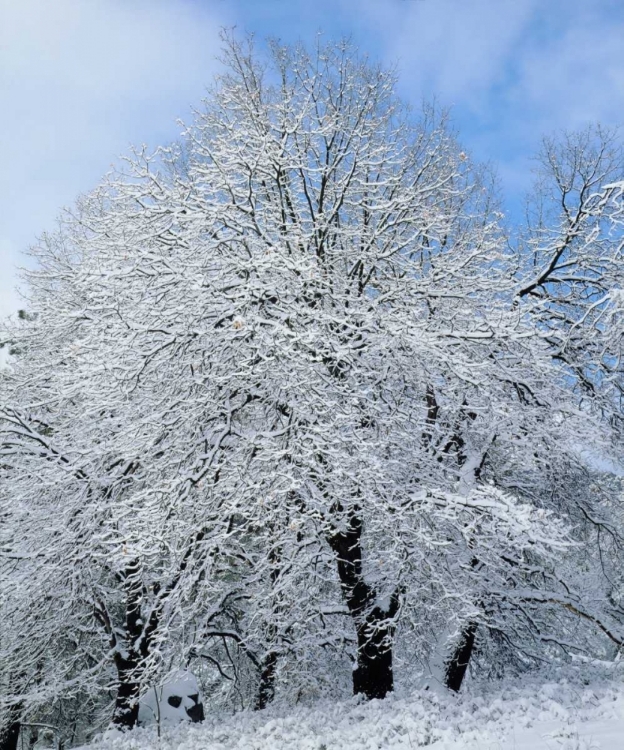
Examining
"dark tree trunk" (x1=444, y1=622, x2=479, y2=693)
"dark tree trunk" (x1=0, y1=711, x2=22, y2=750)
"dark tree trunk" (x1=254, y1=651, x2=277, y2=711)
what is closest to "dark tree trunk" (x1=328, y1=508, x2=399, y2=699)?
"dark tree trunk" (x1=444, y1=622, x2=479, y2=693)

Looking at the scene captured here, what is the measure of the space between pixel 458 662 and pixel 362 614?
105 inches

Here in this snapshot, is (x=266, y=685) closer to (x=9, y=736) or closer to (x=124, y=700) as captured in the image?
(x=124, y=700)

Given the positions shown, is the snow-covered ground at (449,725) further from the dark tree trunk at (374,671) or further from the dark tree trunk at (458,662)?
the dark tree trunk at (458,662)

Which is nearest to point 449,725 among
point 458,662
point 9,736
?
point 458,662

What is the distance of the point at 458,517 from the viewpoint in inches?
263

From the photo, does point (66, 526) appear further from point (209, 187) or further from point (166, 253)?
point (209, 187)

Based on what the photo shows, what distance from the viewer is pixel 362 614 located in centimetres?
787

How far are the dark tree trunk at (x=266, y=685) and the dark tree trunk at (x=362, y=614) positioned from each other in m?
4.28

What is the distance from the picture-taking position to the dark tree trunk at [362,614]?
7.90 metres

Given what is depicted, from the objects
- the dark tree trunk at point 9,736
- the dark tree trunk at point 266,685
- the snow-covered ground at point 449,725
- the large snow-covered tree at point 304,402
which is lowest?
the dark tree trunk at point 9,736

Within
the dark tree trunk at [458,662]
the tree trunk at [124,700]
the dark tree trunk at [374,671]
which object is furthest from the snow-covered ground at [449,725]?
the tree trunk at [124,700]

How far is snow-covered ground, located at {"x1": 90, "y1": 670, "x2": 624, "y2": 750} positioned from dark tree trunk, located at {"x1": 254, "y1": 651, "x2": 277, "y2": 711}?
3.71m

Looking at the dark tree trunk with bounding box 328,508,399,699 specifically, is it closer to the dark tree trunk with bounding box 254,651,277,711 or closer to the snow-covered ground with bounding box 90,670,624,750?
the snow-covered ground with bounding box 90,670,624,750

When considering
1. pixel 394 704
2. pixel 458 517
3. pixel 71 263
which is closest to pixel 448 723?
pixel 394 704
